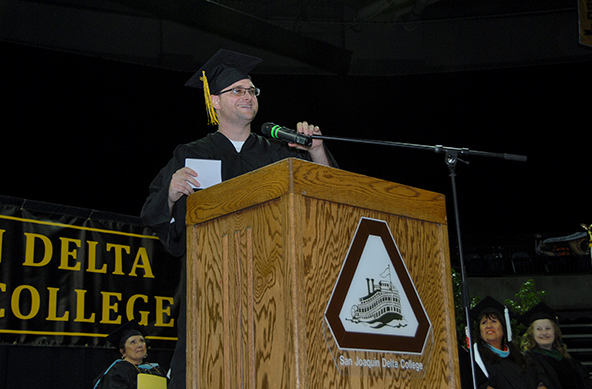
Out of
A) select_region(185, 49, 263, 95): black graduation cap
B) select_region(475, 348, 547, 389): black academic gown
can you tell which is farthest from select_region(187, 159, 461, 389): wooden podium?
select_region(475, 348, 547, 389): black academic gown

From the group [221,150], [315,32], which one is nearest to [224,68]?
[221,150]

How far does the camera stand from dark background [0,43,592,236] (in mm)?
6473

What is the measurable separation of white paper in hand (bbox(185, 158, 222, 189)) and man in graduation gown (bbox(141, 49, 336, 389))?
2 cm

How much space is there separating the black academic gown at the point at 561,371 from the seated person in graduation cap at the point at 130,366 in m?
2.96

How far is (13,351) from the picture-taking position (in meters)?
4.57

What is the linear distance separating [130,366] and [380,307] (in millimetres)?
3984

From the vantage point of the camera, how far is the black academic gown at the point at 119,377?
15.5ft

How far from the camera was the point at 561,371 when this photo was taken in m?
4.87

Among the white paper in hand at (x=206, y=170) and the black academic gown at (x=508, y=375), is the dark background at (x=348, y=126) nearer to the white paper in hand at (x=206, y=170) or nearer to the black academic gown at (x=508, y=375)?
the black academic gown at (x=508, y=375)

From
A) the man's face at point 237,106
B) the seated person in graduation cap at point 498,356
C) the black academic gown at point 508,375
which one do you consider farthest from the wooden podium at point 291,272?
the black academic gown at point 508,375

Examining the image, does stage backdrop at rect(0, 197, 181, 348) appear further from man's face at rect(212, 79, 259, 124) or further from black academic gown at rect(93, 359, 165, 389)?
man's face at rect(212, 79, 259, 124)

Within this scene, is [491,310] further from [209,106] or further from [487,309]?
[209,106]

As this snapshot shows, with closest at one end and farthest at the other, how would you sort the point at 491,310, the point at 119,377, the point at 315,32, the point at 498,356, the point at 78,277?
1. the point at 498,356
2. the point at 119,377
3. the point at 491,310
4. the point at 78,277
5. the point at 315,32

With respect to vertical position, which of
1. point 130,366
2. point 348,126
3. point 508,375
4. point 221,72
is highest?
point 348,126
